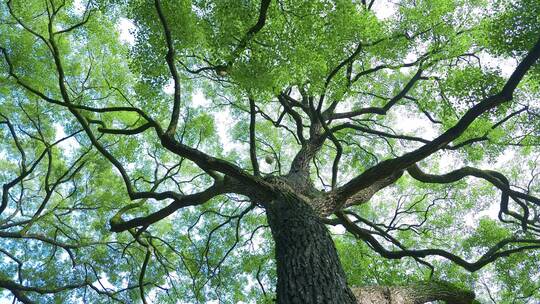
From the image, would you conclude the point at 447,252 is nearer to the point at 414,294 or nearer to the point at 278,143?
the point at 414,294

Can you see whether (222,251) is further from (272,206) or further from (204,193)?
(272,206)

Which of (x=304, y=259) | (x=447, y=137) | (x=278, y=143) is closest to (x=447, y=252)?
(x=447, y=137)

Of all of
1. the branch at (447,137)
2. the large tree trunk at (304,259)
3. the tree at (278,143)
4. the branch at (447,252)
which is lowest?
the large tree trunk at (304,259)

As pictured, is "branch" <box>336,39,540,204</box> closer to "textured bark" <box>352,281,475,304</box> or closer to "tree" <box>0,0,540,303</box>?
"tree" <box>0,0,540,303</box>

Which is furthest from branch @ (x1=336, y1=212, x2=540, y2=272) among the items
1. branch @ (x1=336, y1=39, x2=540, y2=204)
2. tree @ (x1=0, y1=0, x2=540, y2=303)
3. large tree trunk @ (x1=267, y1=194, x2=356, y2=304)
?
large tree trunk @ (x1=267, y1=194, x2=356, y2=304)

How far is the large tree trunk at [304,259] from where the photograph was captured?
3.70m

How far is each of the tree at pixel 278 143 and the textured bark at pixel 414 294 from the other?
0.08ft

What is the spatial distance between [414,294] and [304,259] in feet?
6.87

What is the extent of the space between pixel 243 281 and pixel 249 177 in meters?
5.88

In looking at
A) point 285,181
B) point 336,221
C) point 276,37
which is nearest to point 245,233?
point 336,221

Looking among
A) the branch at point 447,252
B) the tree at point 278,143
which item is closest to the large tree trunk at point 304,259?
the tree at point 278,143

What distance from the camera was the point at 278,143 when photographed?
36.6 feet

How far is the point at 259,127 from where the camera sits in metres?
10.9

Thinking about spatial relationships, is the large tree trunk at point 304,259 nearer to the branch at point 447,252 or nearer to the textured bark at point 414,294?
the textured bark at point 414,294
